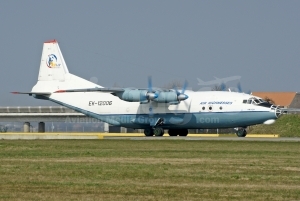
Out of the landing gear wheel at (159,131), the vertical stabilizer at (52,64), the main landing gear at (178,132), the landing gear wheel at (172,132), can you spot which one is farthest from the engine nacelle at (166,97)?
the vertical stabilizer at (52,64)

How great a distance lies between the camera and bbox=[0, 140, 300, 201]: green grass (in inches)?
695

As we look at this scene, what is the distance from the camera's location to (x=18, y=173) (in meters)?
22.4

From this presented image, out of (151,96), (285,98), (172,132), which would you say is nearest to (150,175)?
(151,96)

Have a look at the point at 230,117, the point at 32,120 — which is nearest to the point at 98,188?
the point at 230,117

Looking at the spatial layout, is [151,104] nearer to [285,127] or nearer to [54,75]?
[54,75]

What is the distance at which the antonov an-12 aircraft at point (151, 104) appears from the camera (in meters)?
50.6

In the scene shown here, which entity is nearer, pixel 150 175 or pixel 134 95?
pixel 150 175

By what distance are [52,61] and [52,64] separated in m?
0.25

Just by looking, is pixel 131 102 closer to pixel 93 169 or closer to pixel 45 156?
pixel 45 156

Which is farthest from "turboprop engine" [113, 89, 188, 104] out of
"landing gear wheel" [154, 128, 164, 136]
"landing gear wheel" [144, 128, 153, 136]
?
"landing gear wheel" [144, 128, 153, 136]

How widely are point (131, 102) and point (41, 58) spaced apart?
10284 millimetres

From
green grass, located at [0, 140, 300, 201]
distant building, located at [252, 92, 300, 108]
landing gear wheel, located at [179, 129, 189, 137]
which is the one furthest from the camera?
distant building, located at [252, 92, 300, 108]

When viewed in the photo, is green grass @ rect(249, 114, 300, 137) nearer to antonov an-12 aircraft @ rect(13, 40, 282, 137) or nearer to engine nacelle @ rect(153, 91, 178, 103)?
antonov an-12 aircraft @ rect(13, 40, 282, 137)

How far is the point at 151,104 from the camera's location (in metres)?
54.2
